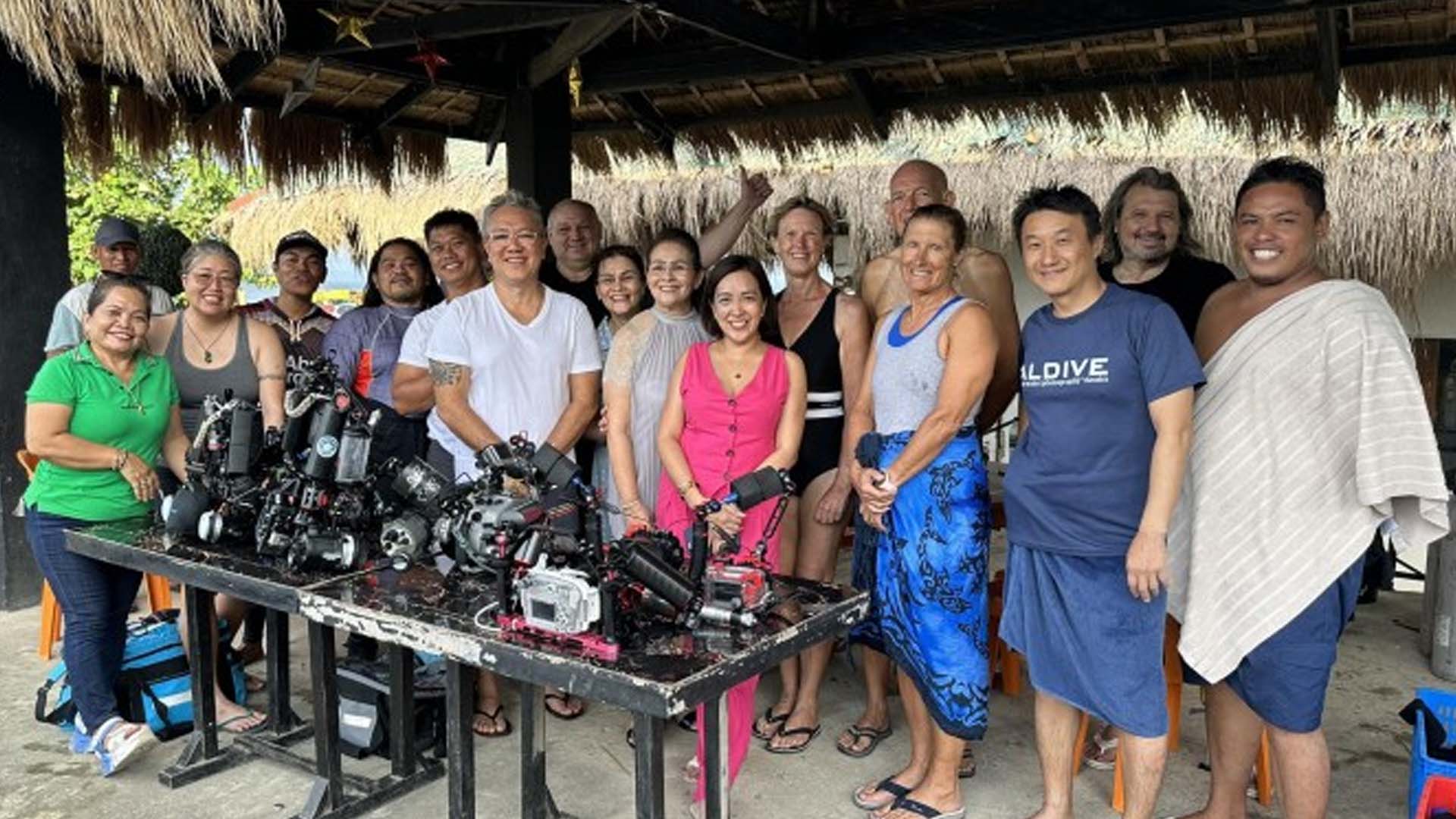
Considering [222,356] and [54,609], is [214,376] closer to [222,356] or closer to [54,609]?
[222,356]

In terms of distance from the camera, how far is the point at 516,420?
3.37 m

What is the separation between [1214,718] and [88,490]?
338 cm

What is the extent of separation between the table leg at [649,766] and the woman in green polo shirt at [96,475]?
1903mm

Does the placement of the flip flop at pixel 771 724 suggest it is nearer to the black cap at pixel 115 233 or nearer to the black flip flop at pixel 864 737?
the black flip flop at pixel 864 737

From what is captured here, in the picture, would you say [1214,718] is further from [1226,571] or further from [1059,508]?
[1059,508]

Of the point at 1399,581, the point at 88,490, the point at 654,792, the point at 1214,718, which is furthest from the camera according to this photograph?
the point at 1399,581

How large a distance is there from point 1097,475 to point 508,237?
1913mm

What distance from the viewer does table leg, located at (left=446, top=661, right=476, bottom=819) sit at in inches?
105

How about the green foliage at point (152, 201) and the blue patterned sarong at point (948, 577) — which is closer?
the blue patterned sarong at point (948, 577)

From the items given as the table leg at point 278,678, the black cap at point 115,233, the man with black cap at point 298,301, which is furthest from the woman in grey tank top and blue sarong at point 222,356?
the black cap at point 115,233

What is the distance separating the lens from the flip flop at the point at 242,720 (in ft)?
11.7

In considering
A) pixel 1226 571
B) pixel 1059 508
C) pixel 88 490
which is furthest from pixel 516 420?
pixel 1226 571

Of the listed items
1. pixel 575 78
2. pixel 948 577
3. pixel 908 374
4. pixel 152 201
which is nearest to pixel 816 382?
pixel 908 374

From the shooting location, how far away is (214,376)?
3678 mm
